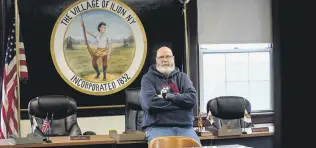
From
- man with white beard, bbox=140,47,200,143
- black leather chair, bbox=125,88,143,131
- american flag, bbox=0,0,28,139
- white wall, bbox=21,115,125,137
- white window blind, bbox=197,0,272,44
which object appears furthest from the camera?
white window blind, bbox=197,0,272,44

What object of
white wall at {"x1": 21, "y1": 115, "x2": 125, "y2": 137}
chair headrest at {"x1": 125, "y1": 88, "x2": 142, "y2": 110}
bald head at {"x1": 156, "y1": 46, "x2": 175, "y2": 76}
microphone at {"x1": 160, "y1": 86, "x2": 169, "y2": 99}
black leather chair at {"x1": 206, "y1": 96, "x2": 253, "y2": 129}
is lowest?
white wall at {"x1": 21, "y1": 115, "x2": 125, "y2": 137}

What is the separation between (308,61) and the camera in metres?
0.33

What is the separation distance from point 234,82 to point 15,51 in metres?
2.76

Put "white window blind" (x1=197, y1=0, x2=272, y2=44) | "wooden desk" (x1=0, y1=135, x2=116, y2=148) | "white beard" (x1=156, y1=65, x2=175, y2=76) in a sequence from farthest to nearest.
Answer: "white window blind" (x1=197, y1=0, x2=272, y2=44)
"white beard" (x1=156, y1=65, x2=175, y2=76)
"wooden desk" (x1=0, y1=135, x2=116, y2=148)

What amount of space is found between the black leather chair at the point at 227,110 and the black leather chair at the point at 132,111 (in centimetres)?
73

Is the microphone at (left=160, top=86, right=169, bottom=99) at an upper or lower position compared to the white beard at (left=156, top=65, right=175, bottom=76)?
lower

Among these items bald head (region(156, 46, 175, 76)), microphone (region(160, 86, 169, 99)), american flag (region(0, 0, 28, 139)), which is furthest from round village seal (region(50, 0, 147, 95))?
microphone (region(160, 86, 169, 99))

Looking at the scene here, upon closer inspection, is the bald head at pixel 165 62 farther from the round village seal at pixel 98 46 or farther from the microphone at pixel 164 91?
the round village seal at pixel 98 46

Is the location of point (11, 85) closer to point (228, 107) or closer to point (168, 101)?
point (168, 101)

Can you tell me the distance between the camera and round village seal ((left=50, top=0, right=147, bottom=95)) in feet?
17.5

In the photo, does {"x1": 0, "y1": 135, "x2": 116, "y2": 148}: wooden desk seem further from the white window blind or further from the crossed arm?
the white window blind

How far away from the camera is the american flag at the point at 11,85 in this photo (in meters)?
4.77

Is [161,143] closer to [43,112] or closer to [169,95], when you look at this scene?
[169,95]

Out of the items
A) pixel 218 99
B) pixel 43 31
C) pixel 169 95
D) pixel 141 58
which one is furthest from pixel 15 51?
pixel 218 99
